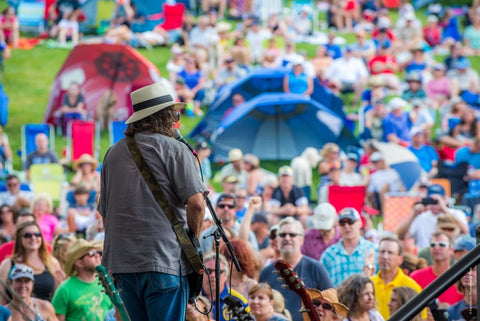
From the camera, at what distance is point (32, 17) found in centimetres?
2680

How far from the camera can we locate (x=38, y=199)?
40.6ft

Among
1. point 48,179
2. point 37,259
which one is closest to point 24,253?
point 37,259

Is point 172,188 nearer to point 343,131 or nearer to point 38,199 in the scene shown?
point 38,199

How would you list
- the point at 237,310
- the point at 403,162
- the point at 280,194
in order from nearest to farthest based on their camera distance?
the point at 237,310
the point at 280,194
the point at 403,162

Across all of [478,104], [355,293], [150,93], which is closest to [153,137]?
[150,93]

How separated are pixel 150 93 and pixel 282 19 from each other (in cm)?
2211

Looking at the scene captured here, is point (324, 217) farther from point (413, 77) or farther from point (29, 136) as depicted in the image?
point (413, 77)

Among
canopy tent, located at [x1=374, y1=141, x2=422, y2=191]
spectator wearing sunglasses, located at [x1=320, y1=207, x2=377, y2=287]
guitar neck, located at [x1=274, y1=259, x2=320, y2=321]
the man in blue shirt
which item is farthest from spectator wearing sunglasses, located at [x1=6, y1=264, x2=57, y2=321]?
the man in blue shirt

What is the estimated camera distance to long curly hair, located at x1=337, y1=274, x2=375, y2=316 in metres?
7.45

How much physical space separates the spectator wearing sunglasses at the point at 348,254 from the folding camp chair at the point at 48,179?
7.54 m

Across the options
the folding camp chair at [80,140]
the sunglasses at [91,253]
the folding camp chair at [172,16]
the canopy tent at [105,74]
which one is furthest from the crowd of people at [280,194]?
the folding camp chair at [80,140]

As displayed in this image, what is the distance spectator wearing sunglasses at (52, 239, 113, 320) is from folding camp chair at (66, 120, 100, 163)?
9859mm

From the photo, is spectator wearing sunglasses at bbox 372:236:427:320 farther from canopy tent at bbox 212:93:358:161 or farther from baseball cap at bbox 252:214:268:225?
canopy tent at bbox 212:93:358:161

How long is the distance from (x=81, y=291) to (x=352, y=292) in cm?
210
